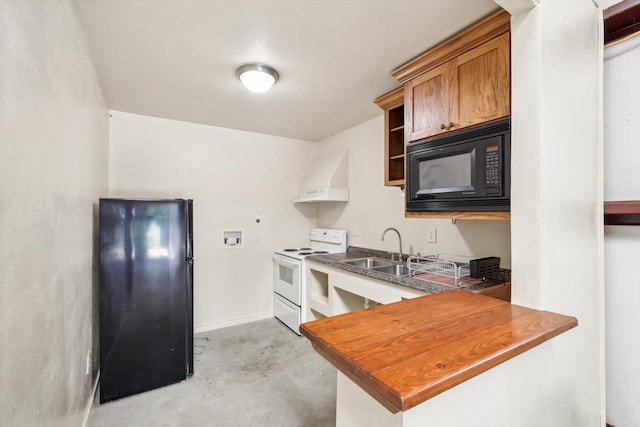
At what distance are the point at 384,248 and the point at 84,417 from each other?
273 cm

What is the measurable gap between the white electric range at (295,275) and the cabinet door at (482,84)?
2137 millimetres

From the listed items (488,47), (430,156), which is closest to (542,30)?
(488,47)

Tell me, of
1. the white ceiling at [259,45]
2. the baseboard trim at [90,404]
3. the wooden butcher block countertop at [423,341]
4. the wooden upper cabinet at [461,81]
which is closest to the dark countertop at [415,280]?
the wooden butcher block countertop at [423,341]

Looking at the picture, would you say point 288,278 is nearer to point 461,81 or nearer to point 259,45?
point 259,45

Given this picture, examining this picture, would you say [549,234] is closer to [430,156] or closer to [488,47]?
[430,156]

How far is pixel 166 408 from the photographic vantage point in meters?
2.09

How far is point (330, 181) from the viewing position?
3529 mm

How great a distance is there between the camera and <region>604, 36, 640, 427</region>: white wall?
1.57 meters

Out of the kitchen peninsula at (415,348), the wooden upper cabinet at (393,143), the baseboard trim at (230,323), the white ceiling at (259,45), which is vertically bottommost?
the baseboard trim at (230,323)

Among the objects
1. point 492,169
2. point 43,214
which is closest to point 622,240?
point 492,169

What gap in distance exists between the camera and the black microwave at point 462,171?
5.18 ft

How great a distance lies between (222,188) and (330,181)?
4.39ft

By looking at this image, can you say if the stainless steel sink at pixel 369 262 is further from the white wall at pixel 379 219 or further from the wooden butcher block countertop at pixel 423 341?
the wooden butcher block countertop at pixel 423 341

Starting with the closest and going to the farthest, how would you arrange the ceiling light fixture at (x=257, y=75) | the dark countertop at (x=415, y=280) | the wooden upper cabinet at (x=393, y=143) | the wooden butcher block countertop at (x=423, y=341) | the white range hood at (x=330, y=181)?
the wooden butcher block countertop at (x=423, y=341), the dark countertop at (x=415, y=280), the ceiling light fixture at (x=257, y=75), the wooden upper cabinet at (x=393, y=143), the white range hood at (x=330, y=181)
